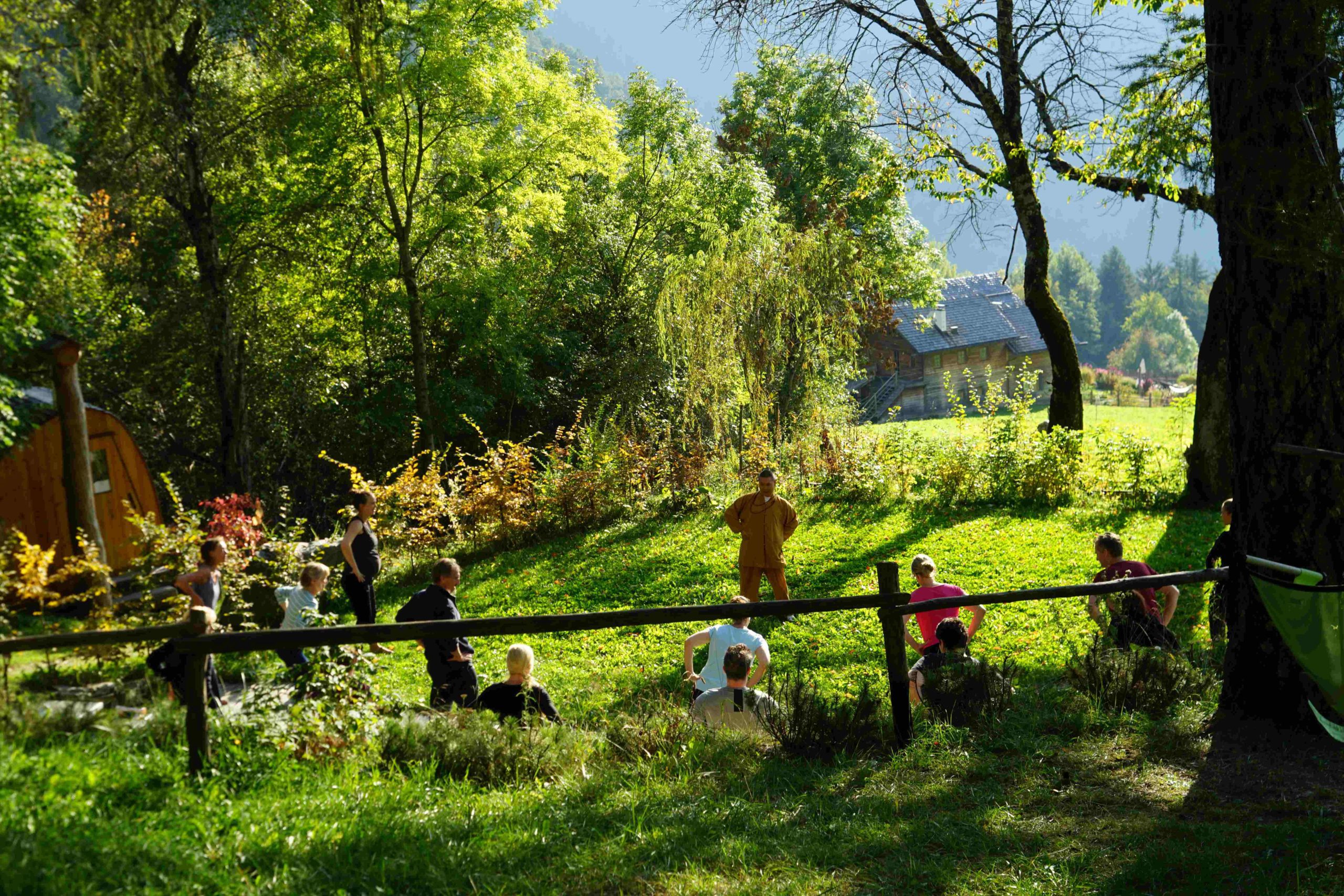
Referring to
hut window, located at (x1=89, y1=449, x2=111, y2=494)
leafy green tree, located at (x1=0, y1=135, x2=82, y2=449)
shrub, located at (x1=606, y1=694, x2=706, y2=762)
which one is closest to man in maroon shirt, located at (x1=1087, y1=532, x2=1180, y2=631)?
shrub, located at (x1=606, y1=694, x2=706, y2=762)

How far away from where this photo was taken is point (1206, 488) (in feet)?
50.1

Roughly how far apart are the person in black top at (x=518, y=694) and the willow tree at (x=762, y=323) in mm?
12455

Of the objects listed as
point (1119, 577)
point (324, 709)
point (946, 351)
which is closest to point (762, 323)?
point (1119, 577)

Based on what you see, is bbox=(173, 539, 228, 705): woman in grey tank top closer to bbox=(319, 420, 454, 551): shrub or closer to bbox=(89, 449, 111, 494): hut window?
bbox=(319, 420, 454, 551): shrub

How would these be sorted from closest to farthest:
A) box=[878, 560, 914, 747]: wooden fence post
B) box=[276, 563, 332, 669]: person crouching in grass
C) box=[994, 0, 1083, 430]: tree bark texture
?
box=[878, 560, 914, 747]: wooden fence post → box=[276, 563, 332, 669]: person crouching in grass → box=[994, 0, 1083, 430]: tree bark texture

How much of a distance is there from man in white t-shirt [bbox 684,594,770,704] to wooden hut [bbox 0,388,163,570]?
9.51 metres

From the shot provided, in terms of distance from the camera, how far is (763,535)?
424 inches

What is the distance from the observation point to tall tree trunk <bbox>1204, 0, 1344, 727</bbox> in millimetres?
5422

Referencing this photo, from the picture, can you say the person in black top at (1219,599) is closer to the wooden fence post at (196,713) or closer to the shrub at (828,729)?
the shrub at (828,729)

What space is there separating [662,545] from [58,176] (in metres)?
9.07

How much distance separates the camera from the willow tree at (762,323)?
19.0 meters


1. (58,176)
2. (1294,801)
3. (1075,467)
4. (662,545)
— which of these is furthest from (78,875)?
(1075,467)

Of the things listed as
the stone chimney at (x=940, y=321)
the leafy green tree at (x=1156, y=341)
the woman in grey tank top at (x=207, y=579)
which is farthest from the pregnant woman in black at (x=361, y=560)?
the leafy green tree at (x=1156, y=341)

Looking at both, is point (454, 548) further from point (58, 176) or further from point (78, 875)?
point (78, 875)
